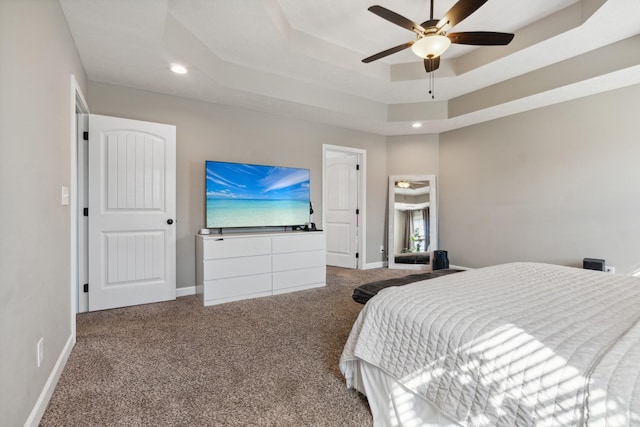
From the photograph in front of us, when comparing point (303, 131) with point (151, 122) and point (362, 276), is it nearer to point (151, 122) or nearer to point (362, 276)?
point (151, 122)

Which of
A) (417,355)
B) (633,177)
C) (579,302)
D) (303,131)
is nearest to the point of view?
(417,355)

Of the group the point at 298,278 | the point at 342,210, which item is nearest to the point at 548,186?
the point at 342,210

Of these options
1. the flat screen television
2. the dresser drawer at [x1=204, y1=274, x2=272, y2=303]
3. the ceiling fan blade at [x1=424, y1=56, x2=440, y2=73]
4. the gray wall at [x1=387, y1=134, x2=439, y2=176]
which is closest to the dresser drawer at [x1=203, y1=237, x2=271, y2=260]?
the dresser drawer at [x1=204, y1=274, x2=272, y2=303]

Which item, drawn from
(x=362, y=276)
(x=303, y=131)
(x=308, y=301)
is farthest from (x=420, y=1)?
(x=362, y=276)

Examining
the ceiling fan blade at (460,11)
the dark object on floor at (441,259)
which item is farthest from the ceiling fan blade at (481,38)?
the dark object on floor at (441,259)

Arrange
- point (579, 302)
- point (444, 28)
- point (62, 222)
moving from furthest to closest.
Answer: point (444, 28), point (62, 222), point (579, 302)

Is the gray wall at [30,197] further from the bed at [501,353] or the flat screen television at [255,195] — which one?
the flat screen television at [255,195]

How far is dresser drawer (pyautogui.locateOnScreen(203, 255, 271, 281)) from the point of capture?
324cm

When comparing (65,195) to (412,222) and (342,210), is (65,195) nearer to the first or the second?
(342,210)

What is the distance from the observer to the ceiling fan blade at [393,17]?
6.94ft

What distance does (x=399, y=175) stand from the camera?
5.33 metres

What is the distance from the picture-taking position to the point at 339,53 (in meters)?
3.45

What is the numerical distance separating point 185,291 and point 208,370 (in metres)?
1.88

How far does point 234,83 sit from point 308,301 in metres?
2.57
